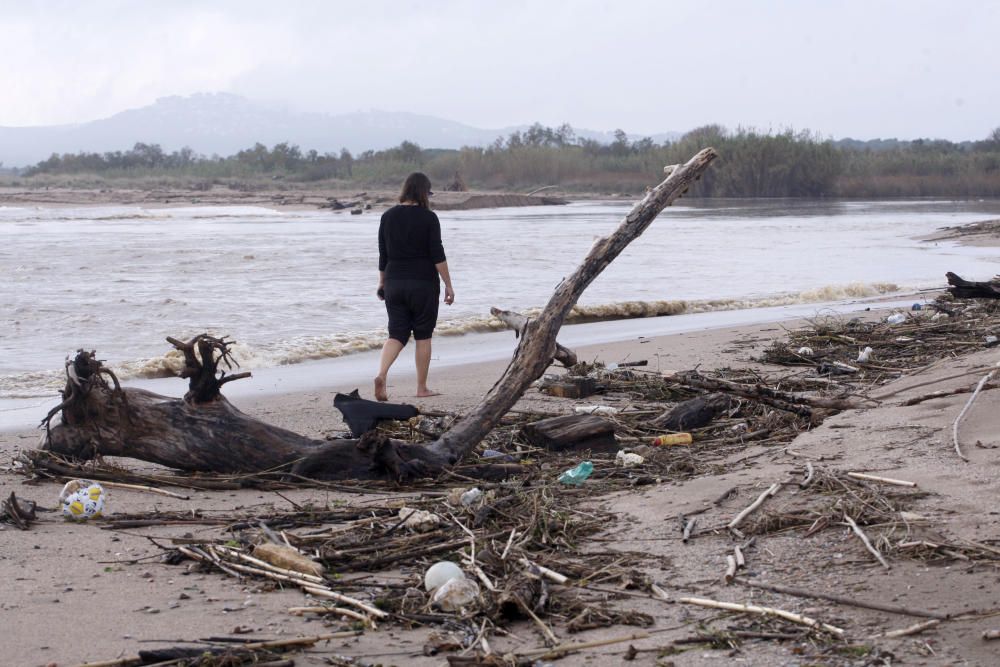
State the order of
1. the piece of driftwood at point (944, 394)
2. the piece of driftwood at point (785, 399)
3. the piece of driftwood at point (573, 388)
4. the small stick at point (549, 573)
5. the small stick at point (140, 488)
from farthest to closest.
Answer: the piece of driftwood at point (573, 388) → the piece of driftwood at point (785, 399) → the piece of driftwood at point (944, 394) → the small stick at point (140, 488) → the small stick at point (549, 573)

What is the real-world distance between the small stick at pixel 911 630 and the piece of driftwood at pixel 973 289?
29.4 ft

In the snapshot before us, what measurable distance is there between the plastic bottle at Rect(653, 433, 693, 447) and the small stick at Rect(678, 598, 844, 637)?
97.1 inches

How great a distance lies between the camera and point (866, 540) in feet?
11.9

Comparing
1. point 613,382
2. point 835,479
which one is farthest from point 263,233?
point 835,479

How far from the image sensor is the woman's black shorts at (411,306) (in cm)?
782

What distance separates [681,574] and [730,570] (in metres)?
0.17

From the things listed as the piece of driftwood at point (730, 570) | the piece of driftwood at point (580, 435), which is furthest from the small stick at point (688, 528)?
the piece of driftwood at point (580, 435)

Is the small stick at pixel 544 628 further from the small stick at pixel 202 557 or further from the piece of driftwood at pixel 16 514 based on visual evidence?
the piece of driftwood at pixel 16 514

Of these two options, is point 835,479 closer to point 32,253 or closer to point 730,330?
point 730,330

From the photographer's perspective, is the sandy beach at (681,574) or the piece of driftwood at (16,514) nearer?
the sandy beach at (681,574)

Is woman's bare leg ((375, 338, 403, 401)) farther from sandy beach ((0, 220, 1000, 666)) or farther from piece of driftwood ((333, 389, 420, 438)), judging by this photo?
sandy beach ((0, 220, 1000, 666))

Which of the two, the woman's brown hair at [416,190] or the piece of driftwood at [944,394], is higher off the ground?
the woman's brown hair at [416,190]

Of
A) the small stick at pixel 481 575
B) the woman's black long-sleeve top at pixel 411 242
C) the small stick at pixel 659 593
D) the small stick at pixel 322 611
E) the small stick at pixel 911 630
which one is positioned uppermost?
the woman's black long-sleeve top at pixel 411 242

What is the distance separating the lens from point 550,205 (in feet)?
170
